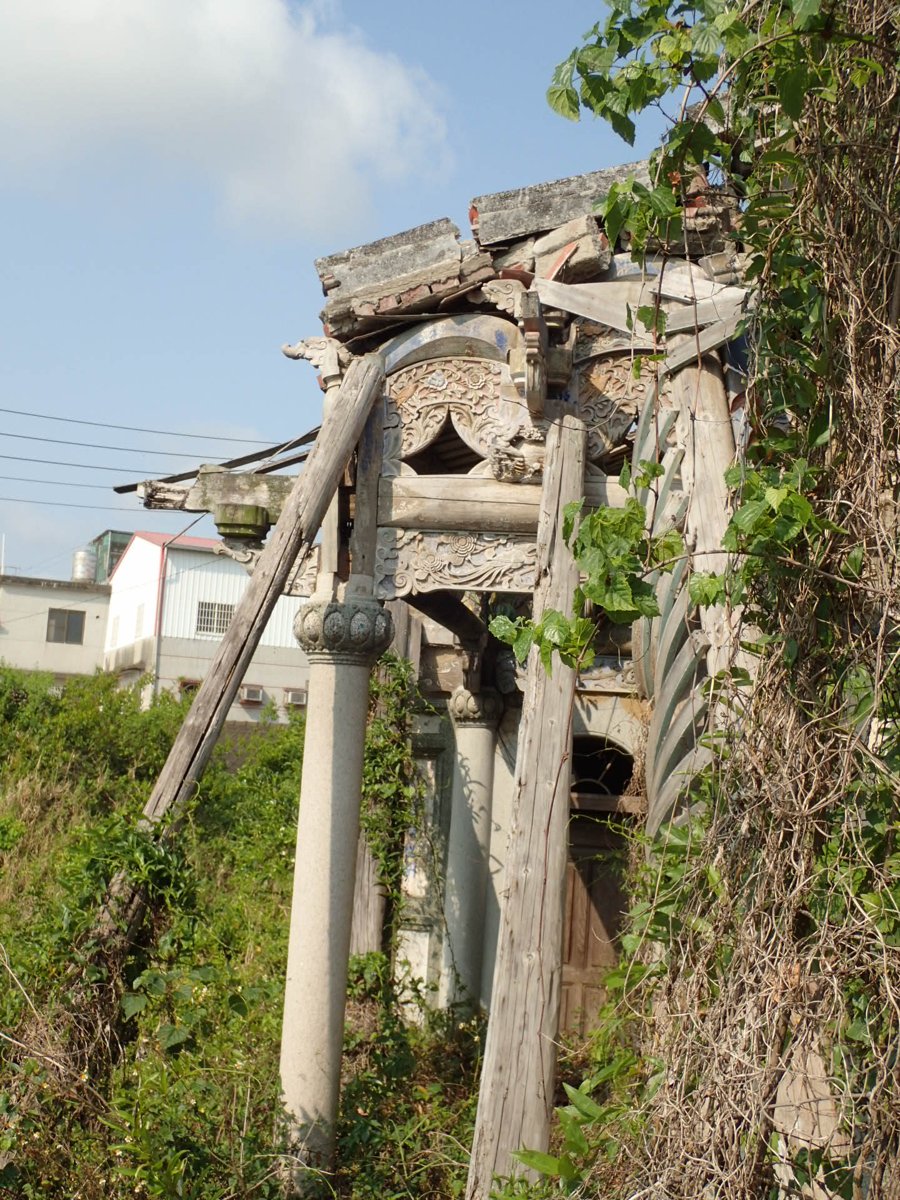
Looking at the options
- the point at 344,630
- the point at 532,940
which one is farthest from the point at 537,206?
the point at 532,940

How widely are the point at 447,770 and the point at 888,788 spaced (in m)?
9.08

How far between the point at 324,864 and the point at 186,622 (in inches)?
1084

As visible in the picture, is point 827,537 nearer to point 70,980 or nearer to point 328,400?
point 70,980

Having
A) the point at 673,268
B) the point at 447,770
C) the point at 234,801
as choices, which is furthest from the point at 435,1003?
the point at 673,268

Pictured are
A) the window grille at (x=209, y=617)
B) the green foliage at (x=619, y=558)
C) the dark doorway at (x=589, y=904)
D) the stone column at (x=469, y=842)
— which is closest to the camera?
the green foliage at (x=619, y=558)

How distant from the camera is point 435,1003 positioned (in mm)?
10906

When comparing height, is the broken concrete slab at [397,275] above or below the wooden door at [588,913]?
above

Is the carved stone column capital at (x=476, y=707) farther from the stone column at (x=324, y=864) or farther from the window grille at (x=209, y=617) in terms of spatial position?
the window grille at (x=209, y=617)

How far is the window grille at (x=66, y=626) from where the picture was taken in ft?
114

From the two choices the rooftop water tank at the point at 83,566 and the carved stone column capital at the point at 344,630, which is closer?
the carved stone column capital at the point at 344,630

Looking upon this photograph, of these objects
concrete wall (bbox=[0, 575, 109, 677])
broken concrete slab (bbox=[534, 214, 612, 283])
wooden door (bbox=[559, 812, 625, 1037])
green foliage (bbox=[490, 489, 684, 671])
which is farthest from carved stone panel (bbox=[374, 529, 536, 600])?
concrete wall (bbox=[0, 575, 109, 677])

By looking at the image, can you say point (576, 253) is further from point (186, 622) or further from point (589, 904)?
point (186, 622)

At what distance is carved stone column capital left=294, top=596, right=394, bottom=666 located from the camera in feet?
21.2

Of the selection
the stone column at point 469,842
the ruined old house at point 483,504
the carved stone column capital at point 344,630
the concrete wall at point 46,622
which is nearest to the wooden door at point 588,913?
the stone column at point 469,842
